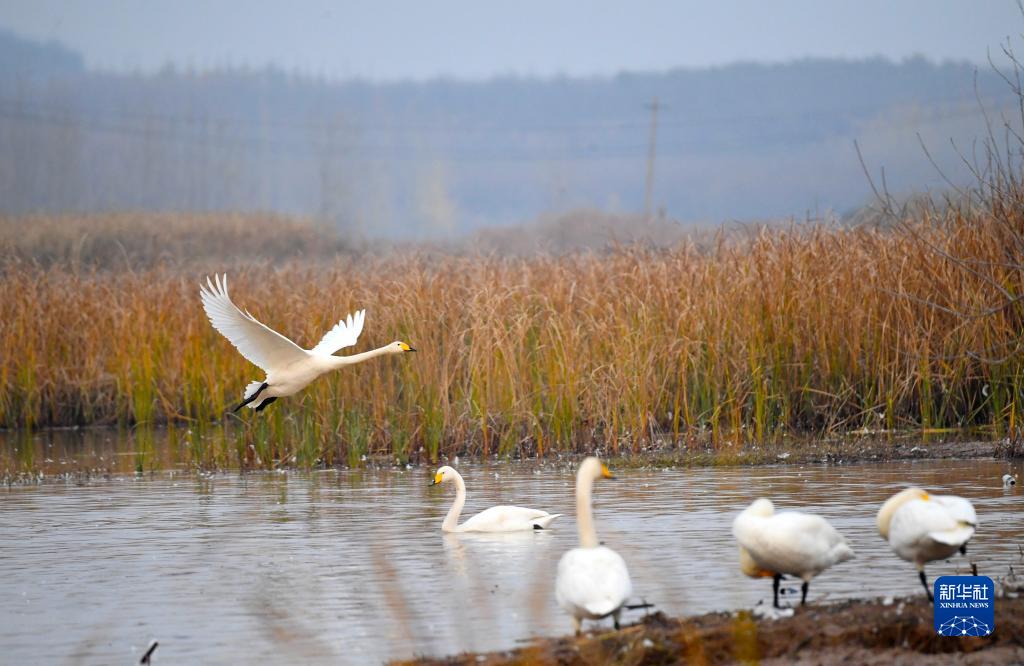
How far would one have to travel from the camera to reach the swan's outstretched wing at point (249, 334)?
40.6 feet

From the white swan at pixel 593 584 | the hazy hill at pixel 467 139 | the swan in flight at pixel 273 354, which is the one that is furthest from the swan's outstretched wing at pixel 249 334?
the hazy hill at pixel 467 139

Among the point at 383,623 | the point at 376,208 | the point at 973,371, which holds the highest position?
the point at 376,208

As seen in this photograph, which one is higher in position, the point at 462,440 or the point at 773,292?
the point at 773,292

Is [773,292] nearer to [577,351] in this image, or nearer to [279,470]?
[577,351]

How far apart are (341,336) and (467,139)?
5008 inches

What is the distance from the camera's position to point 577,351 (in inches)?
558

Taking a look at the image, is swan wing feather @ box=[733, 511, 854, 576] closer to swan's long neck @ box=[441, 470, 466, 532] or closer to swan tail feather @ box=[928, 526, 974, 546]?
swan tail feather @ box=[928, 526, 974, 546]

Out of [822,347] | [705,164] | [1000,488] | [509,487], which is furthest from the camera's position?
[705,164]

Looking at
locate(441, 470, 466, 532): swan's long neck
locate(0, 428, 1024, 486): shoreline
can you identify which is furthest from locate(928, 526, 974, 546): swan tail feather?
locate(0, 428, 1024, 486): shoreline

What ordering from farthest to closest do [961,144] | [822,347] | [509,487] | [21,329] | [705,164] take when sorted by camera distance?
1. [705,164]
2. [961,144]
3. [21,329]
4. [822,347]
5. [509,487]

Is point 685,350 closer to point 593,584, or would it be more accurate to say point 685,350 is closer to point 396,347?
point 396,347

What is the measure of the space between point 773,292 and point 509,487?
9.97 feet

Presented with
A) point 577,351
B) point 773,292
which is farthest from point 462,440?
point 773,292

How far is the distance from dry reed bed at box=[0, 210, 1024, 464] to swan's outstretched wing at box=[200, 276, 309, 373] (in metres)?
1.42
